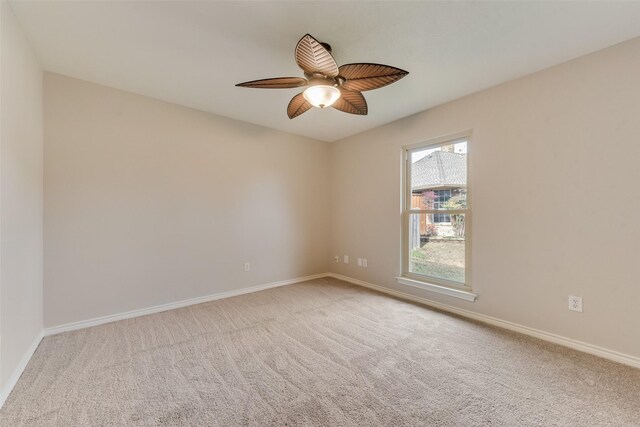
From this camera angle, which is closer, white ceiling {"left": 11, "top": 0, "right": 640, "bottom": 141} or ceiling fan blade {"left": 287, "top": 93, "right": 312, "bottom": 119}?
white ceiling {"left": 11, "top": 0, "right": 640, "bottom": 141}

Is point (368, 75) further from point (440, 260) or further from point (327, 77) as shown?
point (440, 260)

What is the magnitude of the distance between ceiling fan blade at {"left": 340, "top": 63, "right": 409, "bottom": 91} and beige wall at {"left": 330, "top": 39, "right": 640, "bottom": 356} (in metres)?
1.47

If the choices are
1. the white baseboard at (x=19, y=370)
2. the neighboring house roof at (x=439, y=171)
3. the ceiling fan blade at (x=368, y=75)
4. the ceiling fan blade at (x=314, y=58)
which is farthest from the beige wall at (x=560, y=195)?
the white baseboard at (x=19, y=370)

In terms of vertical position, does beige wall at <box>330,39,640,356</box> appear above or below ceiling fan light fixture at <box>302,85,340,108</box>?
below

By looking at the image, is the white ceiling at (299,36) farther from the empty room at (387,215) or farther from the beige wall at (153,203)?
the beige wall at (153,203)

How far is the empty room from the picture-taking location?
64.4 inches

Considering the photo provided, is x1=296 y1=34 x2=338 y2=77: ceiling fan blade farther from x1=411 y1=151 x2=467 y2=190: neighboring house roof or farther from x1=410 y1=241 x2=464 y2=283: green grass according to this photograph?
x1=410 y1=241 x2=464 y2=283: green grass

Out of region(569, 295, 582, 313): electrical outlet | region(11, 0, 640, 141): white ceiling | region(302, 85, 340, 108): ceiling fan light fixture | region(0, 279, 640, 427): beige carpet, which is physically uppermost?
region(11, 0, 640, 141): white ceiling

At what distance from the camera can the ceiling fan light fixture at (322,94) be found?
1946mm

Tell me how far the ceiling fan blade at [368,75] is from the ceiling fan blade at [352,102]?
9 cm

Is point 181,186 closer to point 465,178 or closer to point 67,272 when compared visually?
point 67,272

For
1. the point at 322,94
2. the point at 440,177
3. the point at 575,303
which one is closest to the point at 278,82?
the point at 322,94

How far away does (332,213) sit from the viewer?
4.68 m

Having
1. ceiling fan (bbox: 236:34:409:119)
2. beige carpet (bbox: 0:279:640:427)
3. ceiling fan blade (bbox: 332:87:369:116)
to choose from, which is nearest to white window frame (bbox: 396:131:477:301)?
beige carpet (bbox: 0:279:640:427)
